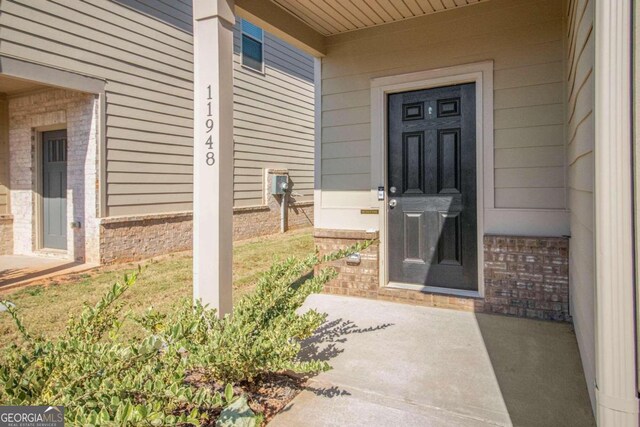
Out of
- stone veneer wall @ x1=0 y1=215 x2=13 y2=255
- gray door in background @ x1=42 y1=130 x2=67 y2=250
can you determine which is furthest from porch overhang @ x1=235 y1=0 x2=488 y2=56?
stone veneer wall @ x1=0 y1=215 x2=13 y2=255

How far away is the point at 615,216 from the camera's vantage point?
3.82ft

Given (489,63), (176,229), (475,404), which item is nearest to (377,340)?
(475,404)

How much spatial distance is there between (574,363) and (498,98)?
2151 millimetres

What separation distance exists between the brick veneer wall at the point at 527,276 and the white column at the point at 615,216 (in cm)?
232

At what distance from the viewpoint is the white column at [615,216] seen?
1.14m

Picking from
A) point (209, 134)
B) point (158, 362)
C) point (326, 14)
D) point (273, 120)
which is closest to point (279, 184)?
point (273, 120)

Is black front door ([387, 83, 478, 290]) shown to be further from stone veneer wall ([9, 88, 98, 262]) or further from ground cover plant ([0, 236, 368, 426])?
stone veneer wall ([9, 88, 98, 262])

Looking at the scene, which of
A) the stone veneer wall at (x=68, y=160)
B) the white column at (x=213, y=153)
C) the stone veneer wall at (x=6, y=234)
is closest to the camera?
the white column at (x=213, y=153)

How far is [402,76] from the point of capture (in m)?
3.88

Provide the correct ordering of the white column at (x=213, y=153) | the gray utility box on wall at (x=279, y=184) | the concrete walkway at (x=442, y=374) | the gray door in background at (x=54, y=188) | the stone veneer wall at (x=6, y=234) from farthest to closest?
the gray utility box on wall at (x=279, y=184) < the stone veneer wall at (x=6, y=234) < the gray door in background at (x=54, y=188) < the white column at (x=213, y=153) < the concrete walkway at (x=442, y=374)

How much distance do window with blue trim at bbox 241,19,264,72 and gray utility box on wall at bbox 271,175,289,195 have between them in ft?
7.70

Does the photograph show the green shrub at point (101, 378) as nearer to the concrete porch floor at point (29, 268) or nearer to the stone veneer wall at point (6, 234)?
the concrete porch floor at point (29, 268)

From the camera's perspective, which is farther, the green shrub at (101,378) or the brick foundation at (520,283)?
the brick foundation at (520,283)

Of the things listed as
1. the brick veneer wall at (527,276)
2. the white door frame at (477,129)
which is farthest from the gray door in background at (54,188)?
the brick veneer wall at (527,276)
